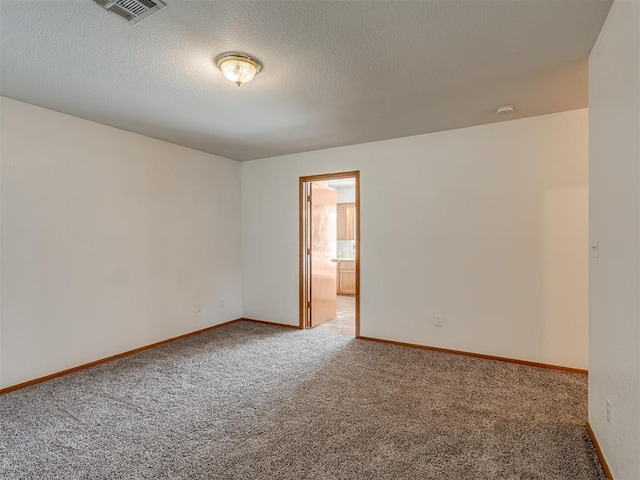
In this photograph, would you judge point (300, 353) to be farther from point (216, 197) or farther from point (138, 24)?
point (138, 24)

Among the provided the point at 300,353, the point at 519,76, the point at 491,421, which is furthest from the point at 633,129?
the point at 300,353

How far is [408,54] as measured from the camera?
7.11ft

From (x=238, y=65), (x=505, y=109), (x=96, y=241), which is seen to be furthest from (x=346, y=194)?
(x=238, y=65)

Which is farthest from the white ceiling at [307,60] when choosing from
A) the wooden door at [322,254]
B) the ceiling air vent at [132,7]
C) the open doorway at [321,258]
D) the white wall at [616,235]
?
the wooden door at [322,254]

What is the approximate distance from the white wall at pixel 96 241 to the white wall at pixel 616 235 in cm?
415

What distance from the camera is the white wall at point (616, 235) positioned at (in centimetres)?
146

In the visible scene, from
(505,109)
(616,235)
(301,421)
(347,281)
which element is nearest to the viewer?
(616,235)

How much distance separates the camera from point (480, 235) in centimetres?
360

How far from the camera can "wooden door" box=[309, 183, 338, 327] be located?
194 inches

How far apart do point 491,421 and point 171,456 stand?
6.93ft

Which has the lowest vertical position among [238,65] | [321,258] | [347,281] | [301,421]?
[301,421]

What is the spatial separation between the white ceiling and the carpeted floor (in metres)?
2.46

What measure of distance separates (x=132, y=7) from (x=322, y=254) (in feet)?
12.7

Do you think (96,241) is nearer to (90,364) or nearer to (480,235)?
(90,364)
